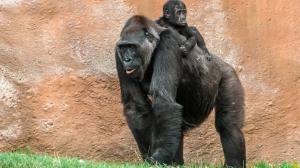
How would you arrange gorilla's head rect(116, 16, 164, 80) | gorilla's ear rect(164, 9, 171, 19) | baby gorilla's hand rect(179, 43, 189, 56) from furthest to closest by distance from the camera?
gorilla's ear rect(164, 9, 171, 19), baby gorilla's hand rect(179, 43, 189, 56), gorilla's head rect(116, 16, 164, 80)

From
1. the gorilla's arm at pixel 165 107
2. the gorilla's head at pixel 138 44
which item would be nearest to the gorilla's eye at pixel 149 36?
the gorilla's head at pixel 138 44

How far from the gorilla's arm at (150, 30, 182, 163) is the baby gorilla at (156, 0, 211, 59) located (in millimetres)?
324

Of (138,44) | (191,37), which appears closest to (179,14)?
(191,37)

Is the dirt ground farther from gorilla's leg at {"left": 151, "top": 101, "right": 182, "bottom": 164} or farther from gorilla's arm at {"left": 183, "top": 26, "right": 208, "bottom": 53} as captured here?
gorilla's leg at {"left": 151, "top": 101, "right": 182, "bottom": 164}

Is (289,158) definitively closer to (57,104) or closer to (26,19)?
(57,104)

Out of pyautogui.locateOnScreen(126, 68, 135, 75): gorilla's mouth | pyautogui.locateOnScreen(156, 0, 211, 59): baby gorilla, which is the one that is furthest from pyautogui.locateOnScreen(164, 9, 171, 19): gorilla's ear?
pyautogui.locateOnScreen(126, 68, 135, 75): gorilla's mouth

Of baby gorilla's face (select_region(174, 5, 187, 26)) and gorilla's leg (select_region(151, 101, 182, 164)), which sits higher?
baby gorilla's face (select_region(174, 5, 187, 26))

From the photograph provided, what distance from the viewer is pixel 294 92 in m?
8.62

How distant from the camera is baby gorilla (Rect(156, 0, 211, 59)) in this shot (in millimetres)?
7461

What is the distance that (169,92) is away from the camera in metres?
7.01

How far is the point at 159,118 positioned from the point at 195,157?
178 cm

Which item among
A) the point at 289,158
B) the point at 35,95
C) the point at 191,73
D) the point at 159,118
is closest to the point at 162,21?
the point at 191,73

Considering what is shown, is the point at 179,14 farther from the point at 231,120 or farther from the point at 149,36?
the point at 231,120

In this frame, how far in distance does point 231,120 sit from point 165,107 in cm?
100
